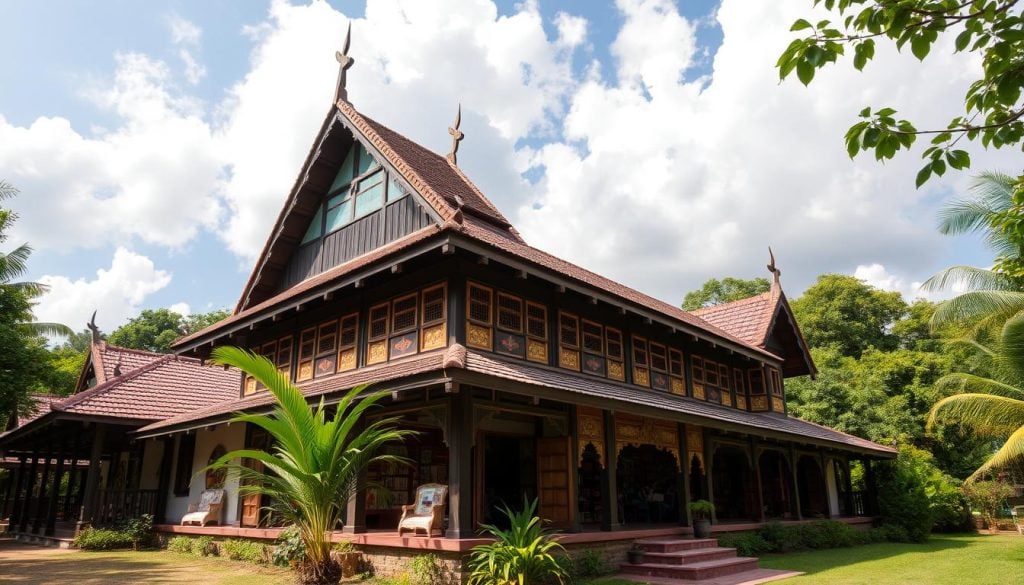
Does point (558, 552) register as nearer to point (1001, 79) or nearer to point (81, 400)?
point (1001, 79)

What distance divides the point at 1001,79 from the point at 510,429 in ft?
33.3

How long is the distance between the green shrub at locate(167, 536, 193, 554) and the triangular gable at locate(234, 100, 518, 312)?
5422mm

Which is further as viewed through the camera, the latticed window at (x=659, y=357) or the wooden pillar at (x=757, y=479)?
the wooden pillar at (x=757, y=479)

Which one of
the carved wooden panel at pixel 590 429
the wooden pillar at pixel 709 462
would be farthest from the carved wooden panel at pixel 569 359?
the wooden pillar at pixel 709 462

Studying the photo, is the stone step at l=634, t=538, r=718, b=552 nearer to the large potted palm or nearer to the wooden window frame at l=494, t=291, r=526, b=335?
the wooden window frame at l=494, t=291, r=526, b=335

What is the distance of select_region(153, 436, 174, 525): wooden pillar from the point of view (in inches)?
671

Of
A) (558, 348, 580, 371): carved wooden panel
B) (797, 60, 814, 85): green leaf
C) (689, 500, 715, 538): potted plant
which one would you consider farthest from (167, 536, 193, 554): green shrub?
(797, 60, 814, 85): green leaf

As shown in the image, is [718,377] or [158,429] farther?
[718,377]

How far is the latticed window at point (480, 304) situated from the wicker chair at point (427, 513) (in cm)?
284

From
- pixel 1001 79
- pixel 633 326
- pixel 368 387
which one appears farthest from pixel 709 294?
pixel 1001 79

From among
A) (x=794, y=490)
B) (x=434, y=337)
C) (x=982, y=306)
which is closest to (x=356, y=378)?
(x=434, y=337)

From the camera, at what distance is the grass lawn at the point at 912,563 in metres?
11.0

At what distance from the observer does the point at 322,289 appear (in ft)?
40.2

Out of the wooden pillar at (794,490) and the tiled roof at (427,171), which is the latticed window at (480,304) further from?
the wooden pillar at (794,490)
